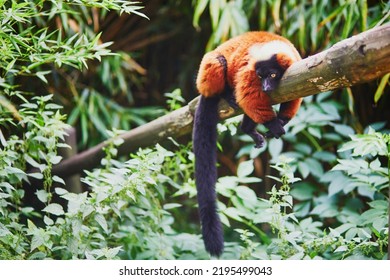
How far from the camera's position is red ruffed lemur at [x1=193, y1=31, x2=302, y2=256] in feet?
5.49

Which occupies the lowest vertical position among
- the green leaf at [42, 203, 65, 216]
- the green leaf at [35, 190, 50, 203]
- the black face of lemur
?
the green leaf at [42, 203, 65, 216]

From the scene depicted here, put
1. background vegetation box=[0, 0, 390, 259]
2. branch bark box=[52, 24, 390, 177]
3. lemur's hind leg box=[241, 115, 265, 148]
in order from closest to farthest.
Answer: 1. branch bark box=[52, 24, 390, 177]
2. background vegetation box=[0, 0, 390, 259]
3. lemur's hind leg box=[241, 115, 265, 148]

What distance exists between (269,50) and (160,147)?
0.51 m

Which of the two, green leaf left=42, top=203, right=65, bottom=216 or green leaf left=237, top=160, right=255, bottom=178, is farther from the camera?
green leaf left=237, top=160, right=255, bottom=178

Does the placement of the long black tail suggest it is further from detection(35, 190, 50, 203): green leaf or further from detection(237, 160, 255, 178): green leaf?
detection(35, 190, 50, 203): green leaf

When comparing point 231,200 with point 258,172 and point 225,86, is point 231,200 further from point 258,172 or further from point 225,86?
point 258,172

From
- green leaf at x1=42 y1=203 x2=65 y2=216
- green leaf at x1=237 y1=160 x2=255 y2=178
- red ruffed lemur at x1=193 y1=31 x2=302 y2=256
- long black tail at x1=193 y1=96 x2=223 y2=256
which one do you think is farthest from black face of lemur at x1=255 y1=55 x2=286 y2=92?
green leaf at x1=42 y1=203 x2=65 y2=216

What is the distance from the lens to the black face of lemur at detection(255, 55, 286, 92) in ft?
5.31

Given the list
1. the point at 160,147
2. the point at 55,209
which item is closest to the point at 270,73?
the point at 160,147

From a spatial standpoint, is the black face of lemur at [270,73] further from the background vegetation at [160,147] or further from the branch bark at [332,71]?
the background vegetation at [160,147]

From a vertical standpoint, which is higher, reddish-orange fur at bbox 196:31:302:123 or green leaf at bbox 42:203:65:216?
reddish-orange fur at bbox 196:31:302:123

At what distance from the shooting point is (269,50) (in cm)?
171

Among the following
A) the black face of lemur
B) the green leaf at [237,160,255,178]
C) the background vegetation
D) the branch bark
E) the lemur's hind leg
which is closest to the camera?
the branch bark
